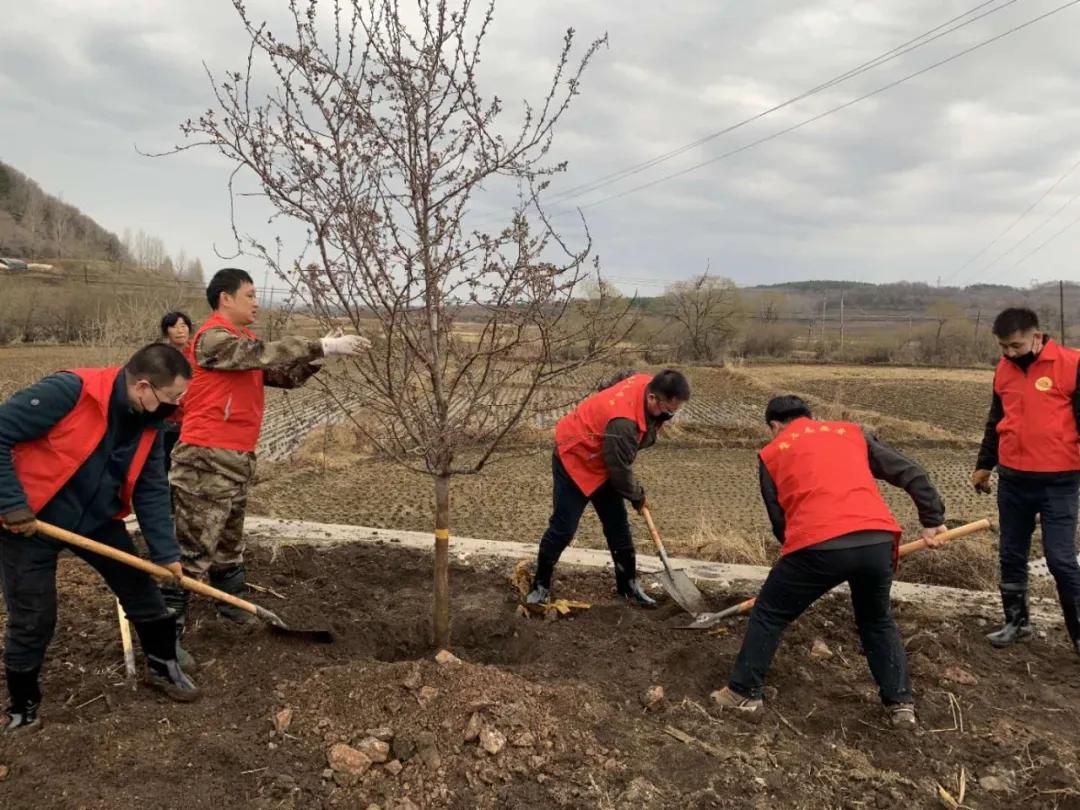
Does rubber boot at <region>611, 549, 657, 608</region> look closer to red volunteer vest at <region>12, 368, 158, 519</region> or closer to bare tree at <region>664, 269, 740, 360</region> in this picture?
red volunteer vest at <region>12, 368, 158, 519</region>

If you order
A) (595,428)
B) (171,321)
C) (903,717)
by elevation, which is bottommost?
(903,717)

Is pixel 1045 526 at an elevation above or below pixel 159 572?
below

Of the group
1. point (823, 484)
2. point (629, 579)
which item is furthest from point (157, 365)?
point (629, 579)

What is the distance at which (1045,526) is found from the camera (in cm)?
402

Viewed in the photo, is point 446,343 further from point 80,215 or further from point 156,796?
point 80,215

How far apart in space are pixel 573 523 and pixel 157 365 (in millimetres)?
2537

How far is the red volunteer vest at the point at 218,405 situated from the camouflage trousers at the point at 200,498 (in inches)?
2.3

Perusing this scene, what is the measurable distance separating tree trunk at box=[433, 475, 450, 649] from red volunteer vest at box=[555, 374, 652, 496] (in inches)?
46.0

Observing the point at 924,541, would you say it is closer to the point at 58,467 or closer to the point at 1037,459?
the point at 1037,459

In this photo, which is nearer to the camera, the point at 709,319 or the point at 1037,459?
the point at 1037,459

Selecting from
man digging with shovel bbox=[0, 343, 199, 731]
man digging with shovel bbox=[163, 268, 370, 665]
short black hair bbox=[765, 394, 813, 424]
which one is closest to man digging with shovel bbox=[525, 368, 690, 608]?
short black hair bbox=[765, 394, 813, 424]

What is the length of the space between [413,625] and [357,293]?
197 cm

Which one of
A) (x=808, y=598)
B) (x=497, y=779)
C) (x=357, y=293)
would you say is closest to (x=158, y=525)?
(x=357, y=293)

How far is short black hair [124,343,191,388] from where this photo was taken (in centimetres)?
279
